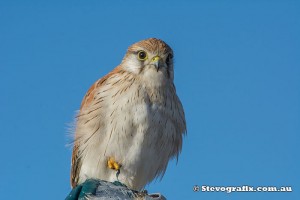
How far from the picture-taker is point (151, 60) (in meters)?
5.92

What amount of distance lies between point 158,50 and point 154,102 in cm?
65

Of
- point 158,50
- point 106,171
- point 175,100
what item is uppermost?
point 158,50

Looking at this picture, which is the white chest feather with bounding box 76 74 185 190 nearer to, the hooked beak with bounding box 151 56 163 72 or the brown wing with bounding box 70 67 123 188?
the brown wing with bounding box 70 67 123 188

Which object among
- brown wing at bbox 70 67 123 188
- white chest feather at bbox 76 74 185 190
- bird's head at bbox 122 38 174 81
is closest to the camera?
white chest feather at bbox 76 74 185 190

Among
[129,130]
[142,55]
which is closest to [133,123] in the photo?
[129,130]

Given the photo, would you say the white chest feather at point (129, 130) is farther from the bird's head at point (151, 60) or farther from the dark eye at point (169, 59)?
the dark eye at point (169, 59)

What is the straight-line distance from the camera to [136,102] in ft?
18.2

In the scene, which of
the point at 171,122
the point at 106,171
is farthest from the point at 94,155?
the point at 171,122

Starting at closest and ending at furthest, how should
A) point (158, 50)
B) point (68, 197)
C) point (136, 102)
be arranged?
point (68, 197), point (136, 102), point (158, 50)

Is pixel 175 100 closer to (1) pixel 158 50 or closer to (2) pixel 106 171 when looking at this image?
(1) pixel 158 50

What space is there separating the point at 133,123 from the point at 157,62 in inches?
31.0

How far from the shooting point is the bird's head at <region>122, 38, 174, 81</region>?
19.1 ft

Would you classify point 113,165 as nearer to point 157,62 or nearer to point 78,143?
point 78,143

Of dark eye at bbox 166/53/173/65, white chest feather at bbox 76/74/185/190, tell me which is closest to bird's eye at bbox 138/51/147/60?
dark eye at bbox 166/53/173/65
